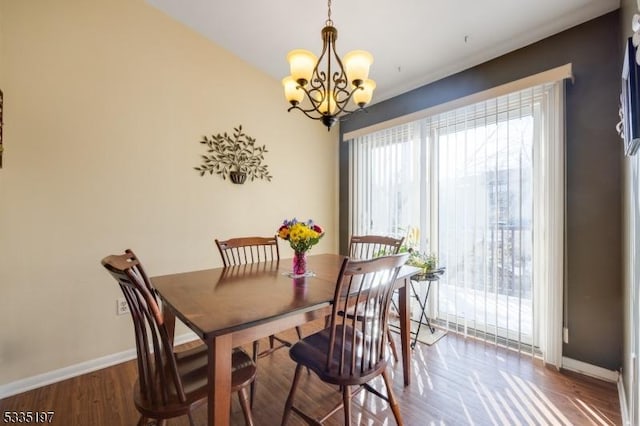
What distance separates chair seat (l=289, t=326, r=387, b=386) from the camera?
1287 millimetres

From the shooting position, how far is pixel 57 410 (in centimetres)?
170

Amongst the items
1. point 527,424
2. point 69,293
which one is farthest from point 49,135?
point 527,424

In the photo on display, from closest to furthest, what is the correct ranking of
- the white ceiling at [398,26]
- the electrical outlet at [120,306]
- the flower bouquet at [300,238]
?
1. the flower bouquet at [300,238]
2. the white ceiling at [398,26]
3. the electrical outlet at [120,306]

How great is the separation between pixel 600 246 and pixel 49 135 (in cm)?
393

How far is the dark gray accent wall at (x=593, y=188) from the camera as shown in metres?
1.93

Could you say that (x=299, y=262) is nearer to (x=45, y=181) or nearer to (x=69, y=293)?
(x=69, y=293)

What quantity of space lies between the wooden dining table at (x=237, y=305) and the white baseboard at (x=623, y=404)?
113 cm

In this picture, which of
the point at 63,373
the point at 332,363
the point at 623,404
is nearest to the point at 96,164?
the point at 63,373

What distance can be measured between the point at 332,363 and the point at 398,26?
97.7 inches

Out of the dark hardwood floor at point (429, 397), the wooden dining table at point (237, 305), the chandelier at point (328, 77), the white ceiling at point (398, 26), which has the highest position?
the white ceiling at point (398, 26)

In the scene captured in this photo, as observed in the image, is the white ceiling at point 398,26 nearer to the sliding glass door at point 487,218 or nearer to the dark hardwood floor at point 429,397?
the sliding glass door at point 487,218

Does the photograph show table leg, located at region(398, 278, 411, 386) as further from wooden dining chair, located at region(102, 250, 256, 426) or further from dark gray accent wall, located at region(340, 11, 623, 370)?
dark gray accent wall, located at region(340, 11, 623, 370)

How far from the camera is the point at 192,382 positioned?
122 cm

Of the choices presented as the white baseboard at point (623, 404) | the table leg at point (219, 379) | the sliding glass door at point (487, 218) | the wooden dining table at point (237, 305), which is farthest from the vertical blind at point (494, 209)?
the table leg at point (219, 379)
